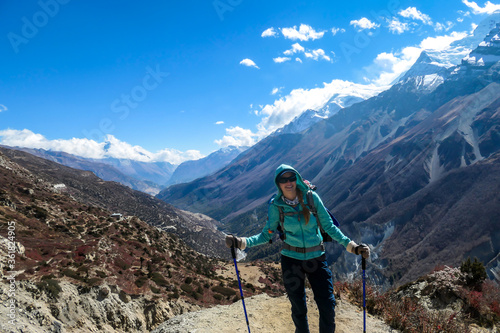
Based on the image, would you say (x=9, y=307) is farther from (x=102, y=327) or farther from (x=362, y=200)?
(x=362, y=200)

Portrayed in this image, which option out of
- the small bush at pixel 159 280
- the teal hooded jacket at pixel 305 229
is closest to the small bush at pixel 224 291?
the small bush at pixel 159 280

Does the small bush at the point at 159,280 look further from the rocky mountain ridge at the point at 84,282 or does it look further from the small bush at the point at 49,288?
the small bush at the point at 49,288

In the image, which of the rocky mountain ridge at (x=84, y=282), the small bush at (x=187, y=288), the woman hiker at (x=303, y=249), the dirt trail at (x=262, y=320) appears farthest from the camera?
the small bush at (x=187, y=288)

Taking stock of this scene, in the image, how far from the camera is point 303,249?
5.02 metres

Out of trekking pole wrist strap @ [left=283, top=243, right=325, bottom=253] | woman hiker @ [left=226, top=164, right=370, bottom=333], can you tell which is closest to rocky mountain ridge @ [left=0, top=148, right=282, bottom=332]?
woman hiker @ [left=226, top=164, right=370, bottom=333]

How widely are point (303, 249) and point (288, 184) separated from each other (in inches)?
51.2

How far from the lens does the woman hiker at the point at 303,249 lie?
195 inches

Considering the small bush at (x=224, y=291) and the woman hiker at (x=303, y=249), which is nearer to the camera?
the woman hiker at (x=303, y=249)

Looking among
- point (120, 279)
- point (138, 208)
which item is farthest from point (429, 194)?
point (120, 279)

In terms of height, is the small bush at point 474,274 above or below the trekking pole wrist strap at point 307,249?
Result: below

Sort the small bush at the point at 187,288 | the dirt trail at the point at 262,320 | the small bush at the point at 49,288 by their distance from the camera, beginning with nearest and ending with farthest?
the dirt trail at the point at 262,320
the small bush at the point at 49,288
the small bush at the point at 187,288

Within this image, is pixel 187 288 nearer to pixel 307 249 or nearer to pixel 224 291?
pixel 224 291

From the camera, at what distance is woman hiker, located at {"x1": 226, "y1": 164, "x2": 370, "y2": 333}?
494 centimetres

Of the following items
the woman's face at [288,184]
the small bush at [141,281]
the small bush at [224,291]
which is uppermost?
the woman's face at [288,184]
